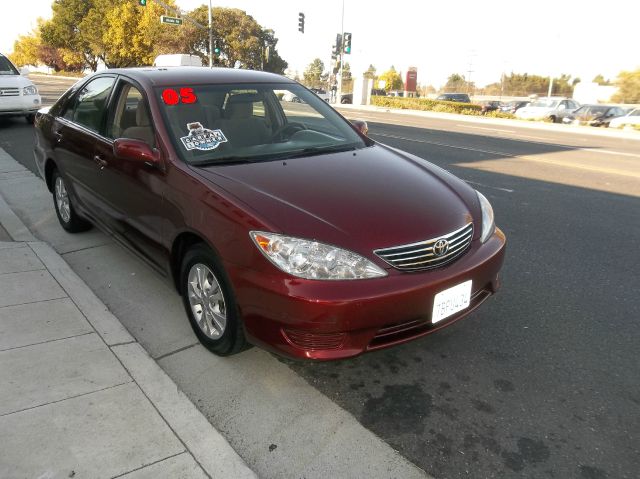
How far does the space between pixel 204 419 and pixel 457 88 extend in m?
84.3

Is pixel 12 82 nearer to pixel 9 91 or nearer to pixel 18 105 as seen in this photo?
pixel 9 91

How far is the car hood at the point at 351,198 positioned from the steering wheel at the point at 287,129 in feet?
1.36

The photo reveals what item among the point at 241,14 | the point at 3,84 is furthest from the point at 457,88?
the point at 3,84

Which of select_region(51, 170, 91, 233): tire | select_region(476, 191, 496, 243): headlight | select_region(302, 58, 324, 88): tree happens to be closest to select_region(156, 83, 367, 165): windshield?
select_region(476, 191, 496, 243): headlight

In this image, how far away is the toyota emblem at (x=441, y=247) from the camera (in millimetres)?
2631

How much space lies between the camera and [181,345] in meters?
3.18

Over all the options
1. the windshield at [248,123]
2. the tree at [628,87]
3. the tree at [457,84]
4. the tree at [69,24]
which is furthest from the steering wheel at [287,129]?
the tree at [457,84]

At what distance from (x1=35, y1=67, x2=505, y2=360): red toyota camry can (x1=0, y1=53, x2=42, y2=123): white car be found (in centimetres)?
977

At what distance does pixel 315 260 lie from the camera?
2.42 meters

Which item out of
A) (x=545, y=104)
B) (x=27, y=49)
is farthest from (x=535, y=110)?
(x=27, y=49)

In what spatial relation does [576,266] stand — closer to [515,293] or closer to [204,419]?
[515,293]

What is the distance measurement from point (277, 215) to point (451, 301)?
102 cm

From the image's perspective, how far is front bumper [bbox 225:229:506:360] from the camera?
93.3 inches

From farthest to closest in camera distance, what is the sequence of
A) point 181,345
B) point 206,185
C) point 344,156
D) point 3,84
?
point 3,84 < point 344,156 < point 181,345 < point 206,185
